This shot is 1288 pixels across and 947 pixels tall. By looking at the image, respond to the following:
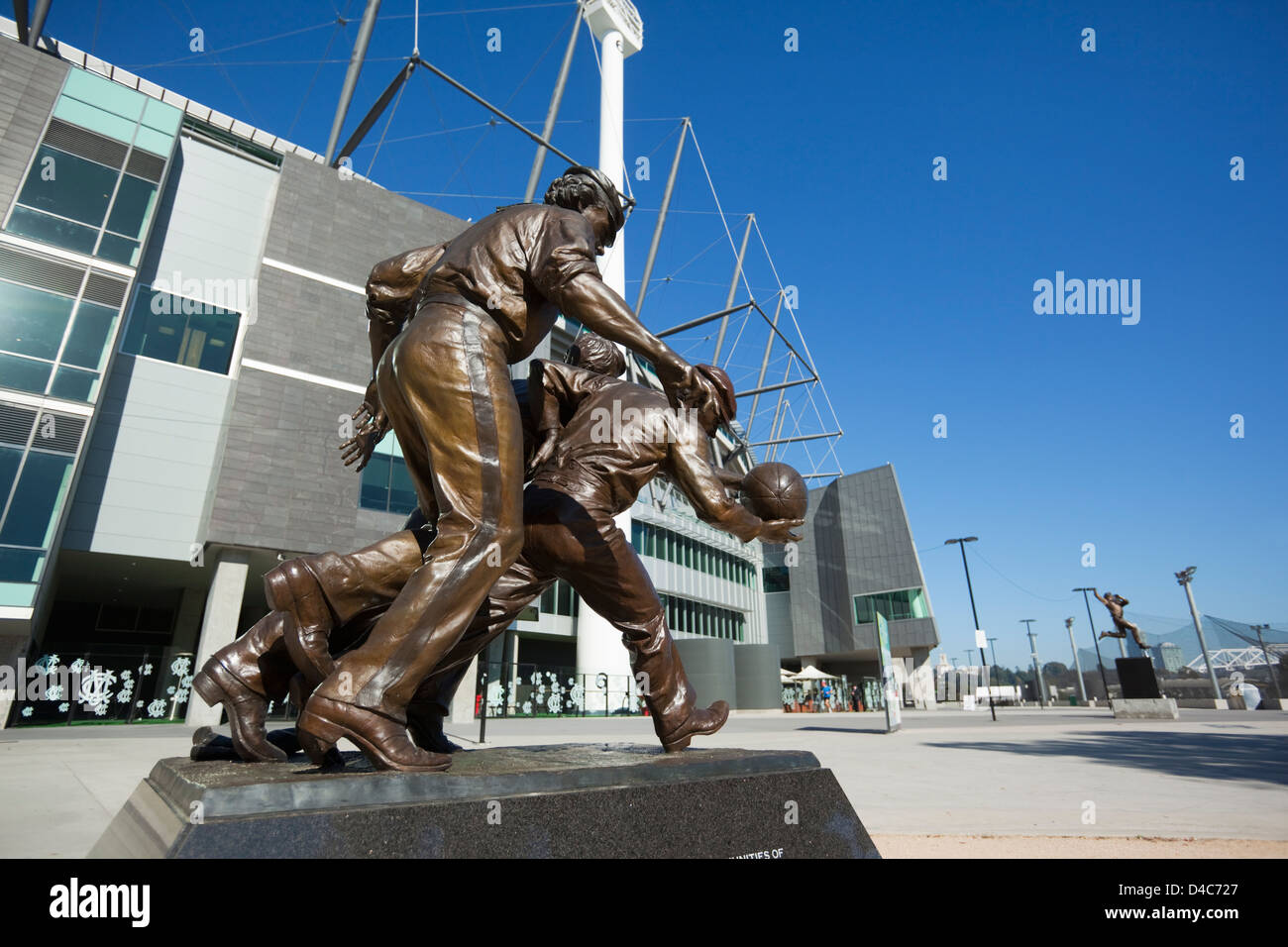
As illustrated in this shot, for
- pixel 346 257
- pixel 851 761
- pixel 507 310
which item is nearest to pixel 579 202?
pixel 507 310

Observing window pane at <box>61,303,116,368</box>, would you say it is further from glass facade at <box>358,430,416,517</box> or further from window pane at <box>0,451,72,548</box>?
glass facade at <box>358,430,416,517</box>

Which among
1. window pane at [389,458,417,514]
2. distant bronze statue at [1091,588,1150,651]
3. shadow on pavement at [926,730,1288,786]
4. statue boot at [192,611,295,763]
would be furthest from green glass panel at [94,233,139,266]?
distant bronze statue at [1091,588,1150,651]

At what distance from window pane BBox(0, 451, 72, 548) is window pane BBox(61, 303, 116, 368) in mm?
2565

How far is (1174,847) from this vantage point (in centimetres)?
376

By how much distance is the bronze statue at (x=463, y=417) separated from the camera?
1.89 metres

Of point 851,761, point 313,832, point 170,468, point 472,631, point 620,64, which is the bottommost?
point 851,761

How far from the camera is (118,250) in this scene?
689 inches

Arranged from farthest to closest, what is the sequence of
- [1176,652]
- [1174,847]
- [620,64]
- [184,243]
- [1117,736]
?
[1176,652], [620,64], [184,243], [1117,736], [1174,847]

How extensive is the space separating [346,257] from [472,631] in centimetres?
2295

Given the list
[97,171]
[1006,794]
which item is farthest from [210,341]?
[1006,794]

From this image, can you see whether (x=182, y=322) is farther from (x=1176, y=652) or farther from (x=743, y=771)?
(x=1176, y=652)

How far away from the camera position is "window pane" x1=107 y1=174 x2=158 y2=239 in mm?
17797

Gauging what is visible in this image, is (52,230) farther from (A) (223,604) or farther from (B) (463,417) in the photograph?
(B) (463,417)
